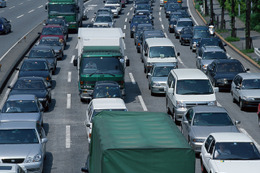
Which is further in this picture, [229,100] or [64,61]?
[64,61]

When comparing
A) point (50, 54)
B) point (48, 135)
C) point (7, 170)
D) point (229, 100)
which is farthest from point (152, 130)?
point (50, 54)

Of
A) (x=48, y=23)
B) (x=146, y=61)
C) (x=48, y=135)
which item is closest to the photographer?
(x=48, y=135)

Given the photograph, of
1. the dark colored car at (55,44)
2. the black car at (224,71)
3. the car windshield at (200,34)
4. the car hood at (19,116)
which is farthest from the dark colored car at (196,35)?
the car hood at (19,116)

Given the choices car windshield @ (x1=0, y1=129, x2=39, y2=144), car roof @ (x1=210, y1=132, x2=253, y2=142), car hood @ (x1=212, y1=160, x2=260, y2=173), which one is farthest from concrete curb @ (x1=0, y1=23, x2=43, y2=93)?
car hood @ (x1=212, y1=160, x2=260, y2=173)

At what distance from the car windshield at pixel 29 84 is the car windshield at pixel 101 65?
2.21 meters

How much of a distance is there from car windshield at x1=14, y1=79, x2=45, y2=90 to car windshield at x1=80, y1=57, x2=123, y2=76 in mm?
2206

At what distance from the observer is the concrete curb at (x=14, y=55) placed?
130 feet

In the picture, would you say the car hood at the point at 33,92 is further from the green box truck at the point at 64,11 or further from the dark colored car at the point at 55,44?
the green box truck at the point at 64,11

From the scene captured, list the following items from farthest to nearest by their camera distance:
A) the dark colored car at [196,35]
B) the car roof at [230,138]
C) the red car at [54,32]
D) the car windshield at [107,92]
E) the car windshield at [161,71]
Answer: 1. the red car at [54,32]
2. the dark colored car at [196,35]
3. the car windshield at [161,71]
4. the car windshield at [107,92]
5. the car roof at [230,138]

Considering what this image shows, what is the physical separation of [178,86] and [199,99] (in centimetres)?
118

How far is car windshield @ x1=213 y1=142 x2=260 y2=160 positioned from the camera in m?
18.8

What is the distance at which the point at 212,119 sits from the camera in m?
23.6

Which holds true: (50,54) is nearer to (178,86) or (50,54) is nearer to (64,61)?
(64,61)

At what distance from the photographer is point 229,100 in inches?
1331
